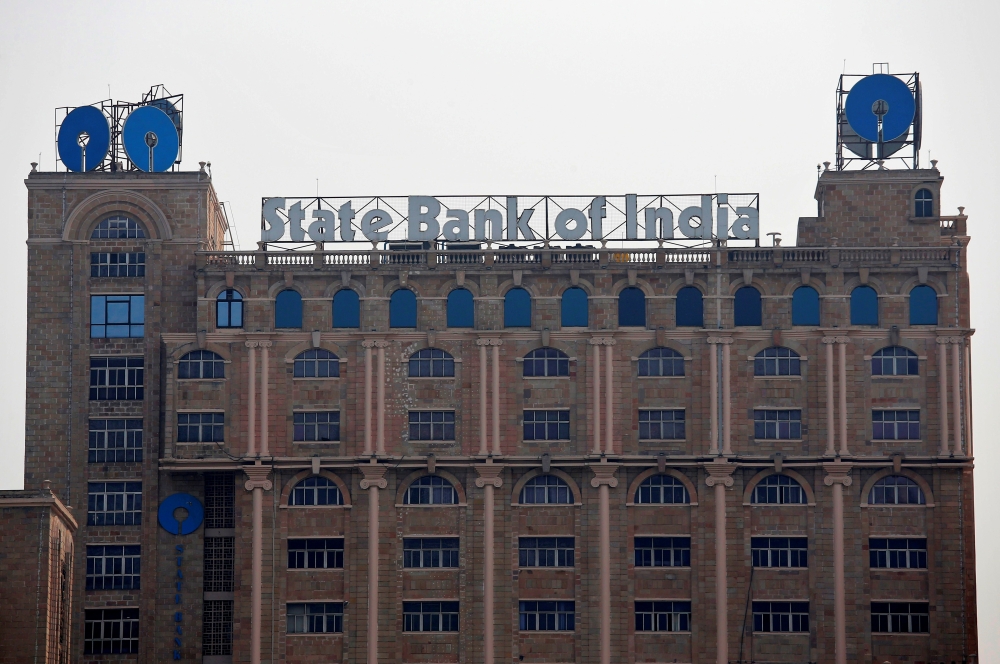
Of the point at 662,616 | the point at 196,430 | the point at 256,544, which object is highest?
the point at 196,430

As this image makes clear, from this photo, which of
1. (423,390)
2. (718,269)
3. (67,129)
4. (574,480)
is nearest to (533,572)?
(574,480)

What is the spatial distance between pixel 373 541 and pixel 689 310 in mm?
26163

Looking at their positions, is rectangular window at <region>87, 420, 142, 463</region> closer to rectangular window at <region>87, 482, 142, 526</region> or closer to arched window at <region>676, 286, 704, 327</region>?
rectangular window at <region>87, 482, 142, 526</region>

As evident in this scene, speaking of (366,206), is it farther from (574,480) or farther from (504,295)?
(574,480)

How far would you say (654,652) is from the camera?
115 meters

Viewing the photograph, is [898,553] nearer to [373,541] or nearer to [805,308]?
[805,308]

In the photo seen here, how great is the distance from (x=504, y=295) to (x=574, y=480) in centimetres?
1335

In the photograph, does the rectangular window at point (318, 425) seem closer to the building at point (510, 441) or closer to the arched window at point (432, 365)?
the building at point (510, 441)

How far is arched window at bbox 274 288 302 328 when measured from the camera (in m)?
120

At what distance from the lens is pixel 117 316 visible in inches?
4759

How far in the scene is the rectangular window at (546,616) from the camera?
116 metres

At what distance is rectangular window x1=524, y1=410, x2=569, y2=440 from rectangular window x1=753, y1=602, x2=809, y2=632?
17.0m

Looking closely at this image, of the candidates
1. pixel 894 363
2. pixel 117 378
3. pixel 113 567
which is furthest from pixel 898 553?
pixel 117 378

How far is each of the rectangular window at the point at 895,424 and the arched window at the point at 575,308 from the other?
20.3 meters
